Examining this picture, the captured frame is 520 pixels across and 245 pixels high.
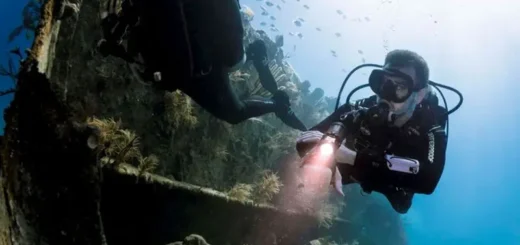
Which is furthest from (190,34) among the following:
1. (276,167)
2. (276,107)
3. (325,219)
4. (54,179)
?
(276,167)

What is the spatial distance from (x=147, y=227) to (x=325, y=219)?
252 inches

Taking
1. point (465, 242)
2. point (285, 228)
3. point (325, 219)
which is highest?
point (285, 228)

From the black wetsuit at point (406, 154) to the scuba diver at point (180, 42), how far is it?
1.67m

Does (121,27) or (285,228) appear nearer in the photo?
(121,27)

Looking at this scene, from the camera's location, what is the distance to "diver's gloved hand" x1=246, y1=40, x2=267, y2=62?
655 cm

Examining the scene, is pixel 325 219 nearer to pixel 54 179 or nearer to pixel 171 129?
pixel 171 129

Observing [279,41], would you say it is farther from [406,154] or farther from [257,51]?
[406,154]

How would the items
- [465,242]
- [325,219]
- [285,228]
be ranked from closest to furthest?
[285,228] < [325,219] < [465,242]

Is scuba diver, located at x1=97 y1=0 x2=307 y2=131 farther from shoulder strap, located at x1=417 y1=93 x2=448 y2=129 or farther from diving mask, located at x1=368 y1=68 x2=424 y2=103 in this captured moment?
shoulder strap, located at x1=417 y1=93 x2=448 y2=129

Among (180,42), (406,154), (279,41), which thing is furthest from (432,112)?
(279,41)

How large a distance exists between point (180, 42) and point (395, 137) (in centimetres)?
260

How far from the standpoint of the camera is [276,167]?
13406mm

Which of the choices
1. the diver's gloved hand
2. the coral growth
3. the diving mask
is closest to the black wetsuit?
the diving mask

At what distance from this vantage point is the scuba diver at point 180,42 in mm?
3762
